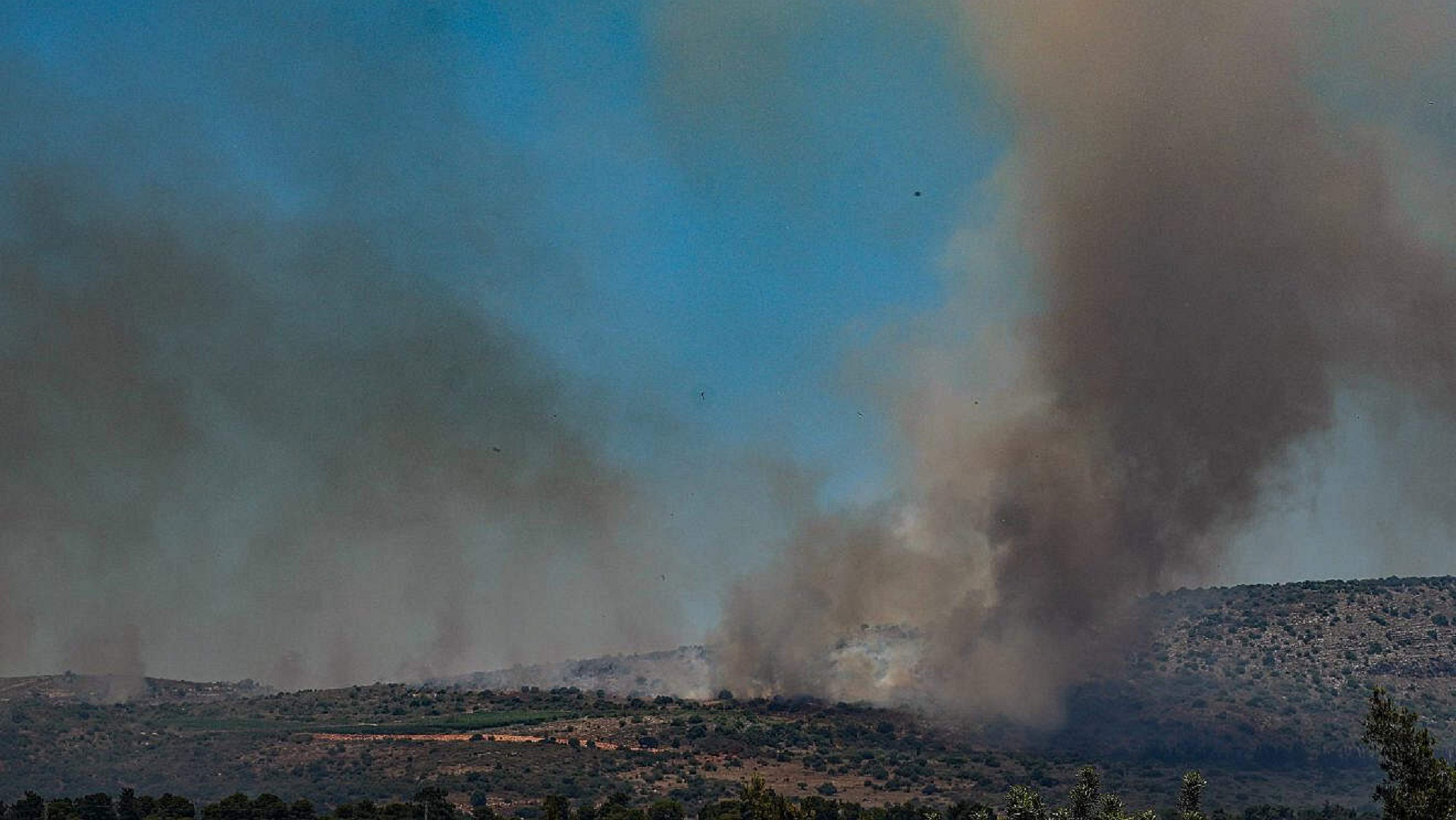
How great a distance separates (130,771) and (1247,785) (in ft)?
472

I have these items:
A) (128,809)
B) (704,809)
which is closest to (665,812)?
(704,809)

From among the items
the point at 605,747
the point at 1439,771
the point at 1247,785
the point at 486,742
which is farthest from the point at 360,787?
the point at 1439,771

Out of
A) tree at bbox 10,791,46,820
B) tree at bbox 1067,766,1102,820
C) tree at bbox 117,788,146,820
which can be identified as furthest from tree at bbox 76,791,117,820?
tree at bbox 1067,766,1102,820

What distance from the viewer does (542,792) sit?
522 ft

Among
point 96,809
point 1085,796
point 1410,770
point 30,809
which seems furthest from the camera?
point 30,809

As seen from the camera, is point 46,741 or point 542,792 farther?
point 46,741

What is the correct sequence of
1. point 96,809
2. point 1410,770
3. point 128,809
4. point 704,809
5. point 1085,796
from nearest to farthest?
point 1410,770 → point 1085,796 → point 96,809 → point 704,809 → point 128,809

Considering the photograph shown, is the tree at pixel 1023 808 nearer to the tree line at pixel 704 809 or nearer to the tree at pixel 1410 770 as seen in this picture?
the tree line at pixel 704 809

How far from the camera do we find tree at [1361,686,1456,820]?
77.8 m

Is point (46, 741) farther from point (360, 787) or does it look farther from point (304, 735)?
point (360, 787)

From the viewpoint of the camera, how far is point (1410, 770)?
78.8 meters

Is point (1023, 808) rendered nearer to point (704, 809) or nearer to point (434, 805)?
point (704, 809)

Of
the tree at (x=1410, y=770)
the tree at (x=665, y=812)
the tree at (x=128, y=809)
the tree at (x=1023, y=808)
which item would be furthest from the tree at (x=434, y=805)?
the tree at (x=1410, y=770)

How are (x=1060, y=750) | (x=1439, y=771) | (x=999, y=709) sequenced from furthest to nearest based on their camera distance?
(x=999, y=709)
(x=1060, y=750)
(x=1439, y=771)
